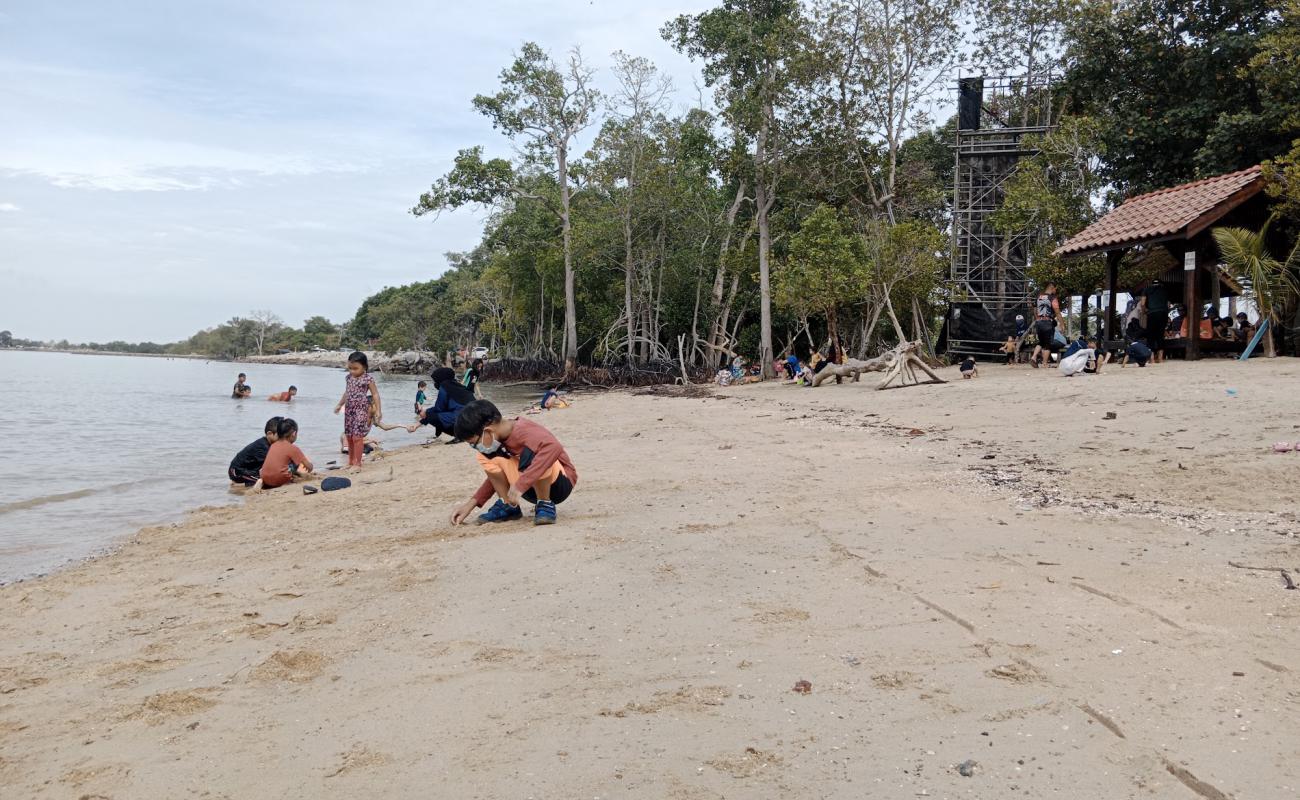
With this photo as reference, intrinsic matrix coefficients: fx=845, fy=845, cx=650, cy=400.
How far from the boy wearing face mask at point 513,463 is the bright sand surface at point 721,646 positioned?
0.93ft

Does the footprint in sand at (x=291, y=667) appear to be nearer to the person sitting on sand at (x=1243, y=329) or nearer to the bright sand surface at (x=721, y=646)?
the bright sand surface at (x=721, y=646)

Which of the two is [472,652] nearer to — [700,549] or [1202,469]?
[700,549]

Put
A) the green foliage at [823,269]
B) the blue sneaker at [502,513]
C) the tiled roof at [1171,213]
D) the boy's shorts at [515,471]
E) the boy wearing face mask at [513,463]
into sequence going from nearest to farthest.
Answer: the boy wearing face mask at [513,463] → the boy's shorts at [515,471] → the blue sneaker at [502,513] → the tiled roof at [1171,213] → the green foliage at [823,269]

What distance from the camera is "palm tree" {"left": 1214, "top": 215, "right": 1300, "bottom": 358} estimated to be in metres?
13.0

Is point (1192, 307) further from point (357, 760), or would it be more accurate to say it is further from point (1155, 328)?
point (357, 760)

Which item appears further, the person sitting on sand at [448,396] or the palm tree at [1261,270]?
the palm tree at [1261,270]

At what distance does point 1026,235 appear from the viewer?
23.3 m

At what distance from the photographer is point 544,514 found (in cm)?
598

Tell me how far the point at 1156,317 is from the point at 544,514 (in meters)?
13.4

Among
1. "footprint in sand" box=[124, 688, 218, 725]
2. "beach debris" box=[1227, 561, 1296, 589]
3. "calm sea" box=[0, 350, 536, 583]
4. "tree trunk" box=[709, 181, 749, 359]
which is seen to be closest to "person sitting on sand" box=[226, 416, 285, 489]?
"calm sea" box=[0, 350, 536, 583]

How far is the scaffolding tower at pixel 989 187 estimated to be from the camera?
84.2 feet

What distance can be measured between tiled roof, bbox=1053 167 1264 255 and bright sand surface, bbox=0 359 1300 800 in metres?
8.23

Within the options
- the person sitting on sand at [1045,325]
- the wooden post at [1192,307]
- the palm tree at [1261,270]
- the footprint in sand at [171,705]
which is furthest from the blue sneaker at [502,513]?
the person sitting on sand at [1045,325]

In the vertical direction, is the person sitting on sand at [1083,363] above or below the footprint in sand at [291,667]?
above
